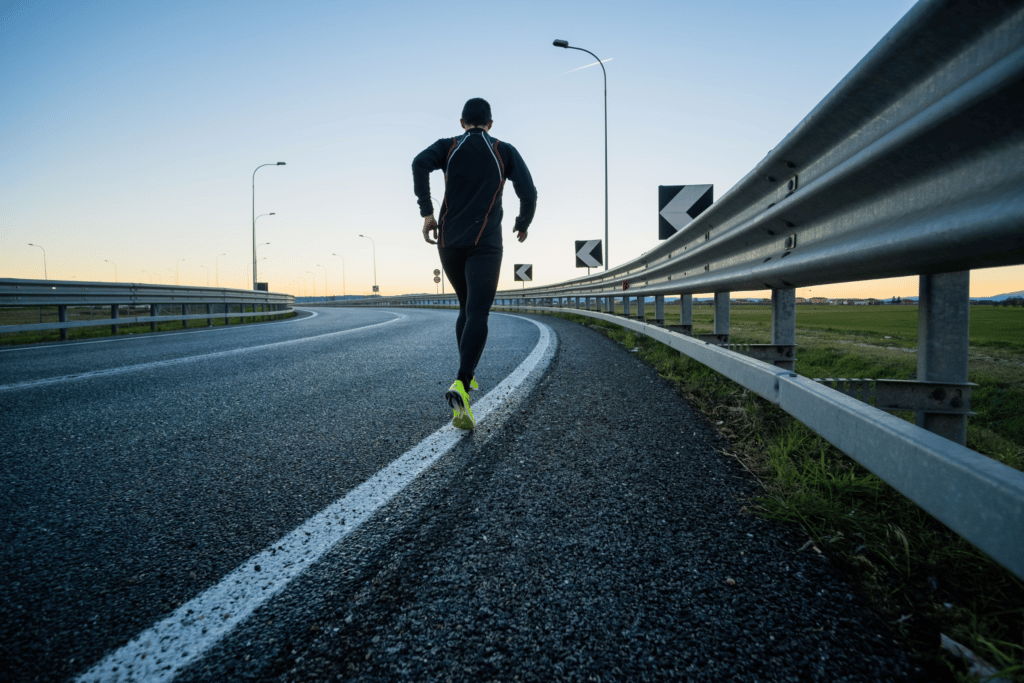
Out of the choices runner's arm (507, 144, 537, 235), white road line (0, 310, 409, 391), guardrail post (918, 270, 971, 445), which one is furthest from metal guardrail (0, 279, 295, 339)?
guardrail post (918, 270, 971, 445)

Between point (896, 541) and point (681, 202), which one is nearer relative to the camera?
point (896, 541)

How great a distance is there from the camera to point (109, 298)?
9906 mm

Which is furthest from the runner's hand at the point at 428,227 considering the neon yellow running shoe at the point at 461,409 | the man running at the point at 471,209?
the neon yellow running shoe at the point at 461,409

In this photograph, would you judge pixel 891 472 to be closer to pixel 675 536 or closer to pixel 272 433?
pixel 675 536

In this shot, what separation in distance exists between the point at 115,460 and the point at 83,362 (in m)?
4.03

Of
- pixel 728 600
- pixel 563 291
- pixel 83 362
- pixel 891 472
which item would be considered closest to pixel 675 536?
pixel 728 600

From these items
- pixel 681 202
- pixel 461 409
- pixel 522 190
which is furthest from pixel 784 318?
pixel 681 202

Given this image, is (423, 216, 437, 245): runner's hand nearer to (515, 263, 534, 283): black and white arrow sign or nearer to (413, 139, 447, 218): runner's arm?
(413, 139, 447, 218): runner's arm

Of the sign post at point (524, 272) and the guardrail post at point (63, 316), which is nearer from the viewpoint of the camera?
the guardrail post at point (63, 316)

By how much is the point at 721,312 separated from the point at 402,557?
13.4 feet

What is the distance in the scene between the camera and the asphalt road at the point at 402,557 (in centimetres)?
110

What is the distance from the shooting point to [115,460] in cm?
232

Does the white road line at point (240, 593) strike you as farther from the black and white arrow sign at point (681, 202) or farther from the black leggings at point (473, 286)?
the black and white arrow sign at point (681, 202)

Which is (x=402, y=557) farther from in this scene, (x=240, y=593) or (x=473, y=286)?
(x=473, y=286)
